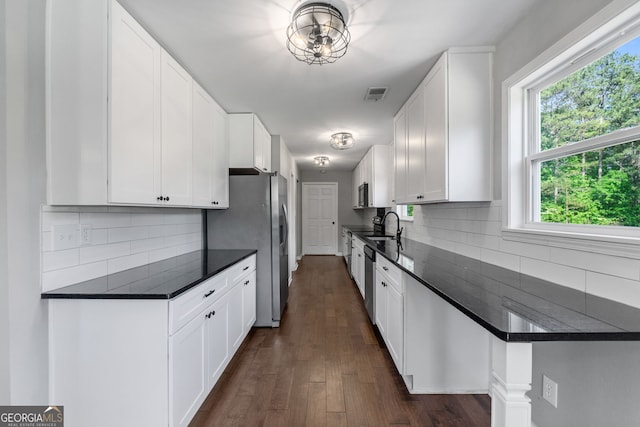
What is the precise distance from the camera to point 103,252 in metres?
1.76

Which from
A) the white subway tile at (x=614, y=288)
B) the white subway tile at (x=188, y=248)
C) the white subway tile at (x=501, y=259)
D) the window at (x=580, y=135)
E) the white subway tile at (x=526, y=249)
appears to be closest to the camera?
the white subway tile at (x=614, y=288)

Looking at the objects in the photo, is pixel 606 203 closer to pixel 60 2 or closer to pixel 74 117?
pixel 74 117

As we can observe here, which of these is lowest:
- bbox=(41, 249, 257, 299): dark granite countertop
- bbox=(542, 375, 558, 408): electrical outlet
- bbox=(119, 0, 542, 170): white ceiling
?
bbox=(542, 375, 558, 408): electrical outlet

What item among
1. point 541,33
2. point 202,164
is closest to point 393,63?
point 541,33

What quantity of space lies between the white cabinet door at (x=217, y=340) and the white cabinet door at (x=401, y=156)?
2024mm

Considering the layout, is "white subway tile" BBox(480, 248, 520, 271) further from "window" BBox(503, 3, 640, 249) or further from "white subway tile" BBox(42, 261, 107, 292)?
"white subway tile" BBox(42, 261, 107, 292)

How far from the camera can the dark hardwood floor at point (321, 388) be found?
1765mm

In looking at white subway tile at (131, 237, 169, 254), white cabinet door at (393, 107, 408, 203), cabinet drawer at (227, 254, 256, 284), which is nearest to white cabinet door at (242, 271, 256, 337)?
cabinet drawer at (227, 254, 256, 284)

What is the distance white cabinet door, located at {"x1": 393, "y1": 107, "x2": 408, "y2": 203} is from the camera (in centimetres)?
298

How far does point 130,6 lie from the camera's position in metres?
1.61

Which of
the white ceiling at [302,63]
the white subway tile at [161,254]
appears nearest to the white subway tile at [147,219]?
the white subway tile at [161,254]

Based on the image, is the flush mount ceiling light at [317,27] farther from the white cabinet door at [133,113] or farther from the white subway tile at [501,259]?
the white subway tile at [501,259]

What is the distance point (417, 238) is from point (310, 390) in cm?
217

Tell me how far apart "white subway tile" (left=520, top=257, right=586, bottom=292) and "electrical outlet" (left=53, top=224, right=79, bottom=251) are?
2.58 m
